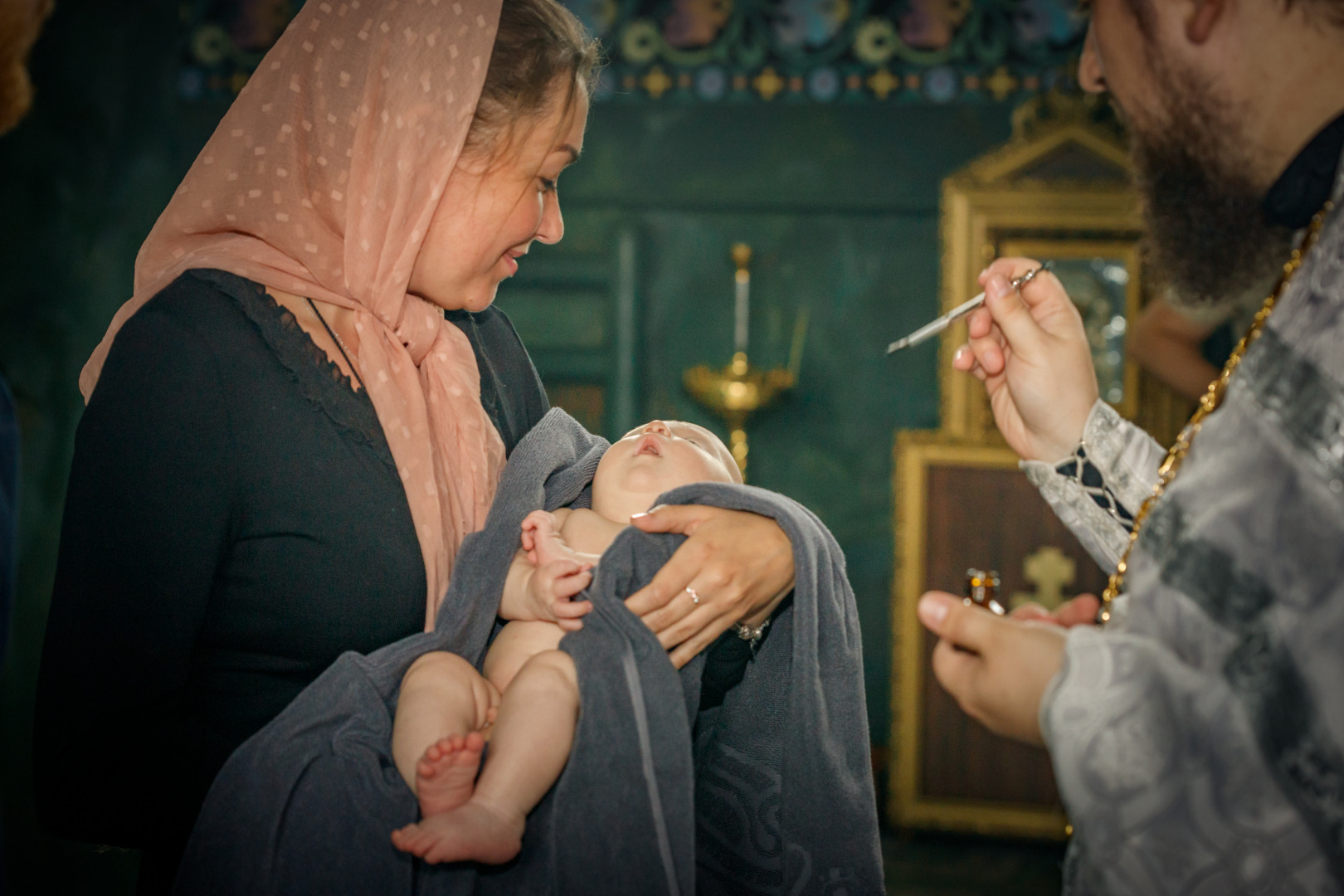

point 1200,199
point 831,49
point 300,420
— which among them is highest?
point 831,49

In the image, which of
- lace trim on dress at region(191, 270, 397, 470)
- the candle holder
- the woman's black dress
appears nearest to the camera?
the woman's black dress

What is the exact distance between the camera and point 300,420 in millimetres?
1271

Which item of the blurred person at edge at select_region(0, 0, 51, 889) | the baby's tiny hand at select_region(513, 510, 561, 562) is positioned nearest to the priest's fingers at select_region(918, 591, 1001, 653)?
the baby's tiny hand at select_region(513, 510, 561, 562)

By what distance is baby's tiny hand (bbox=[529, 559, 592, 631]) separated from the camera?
50.5 inches

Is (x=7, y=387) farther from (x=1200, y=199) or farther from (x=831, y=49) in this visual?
(x=831, y=49)

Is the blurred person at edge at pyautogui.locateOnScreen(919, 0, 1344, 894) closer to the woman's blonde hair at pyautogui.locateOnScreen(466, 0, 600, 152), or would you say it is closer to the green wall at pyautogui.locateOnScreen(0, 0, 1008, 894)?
the woman's blonde hair at pyautogui.locateOnScreen(466, 0, 600, 152)

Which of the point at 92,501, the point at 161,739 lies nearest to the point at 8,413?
the point at 92,501

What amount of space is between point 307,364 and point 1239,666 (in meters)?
1.14

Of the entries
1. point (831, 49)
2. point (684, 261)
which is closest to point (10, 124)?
point (684, 261)

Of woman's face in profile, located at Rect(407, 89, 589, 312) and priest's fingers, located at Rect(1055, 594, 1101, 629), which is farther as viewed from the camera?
woman's face in profile, located at Rect(407, 89, 589, 312)

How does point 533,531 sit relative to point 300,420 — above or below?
below

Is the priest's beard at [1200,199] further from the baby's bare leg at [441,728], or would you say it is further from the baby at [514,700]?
the baby's bare leg at [441,728]

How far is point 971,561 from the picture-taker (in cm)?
346

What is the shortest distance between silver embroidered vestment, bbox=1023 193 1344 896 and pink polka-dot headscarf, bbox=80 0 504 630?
0.92 meters
